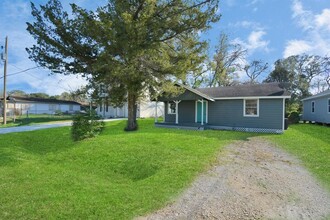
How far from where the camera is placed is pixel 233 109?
15.9 metres

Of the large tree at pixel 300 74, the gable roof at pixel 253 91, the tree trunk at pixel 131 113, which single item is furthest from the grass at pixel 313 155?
the large tree at pixel 300 74

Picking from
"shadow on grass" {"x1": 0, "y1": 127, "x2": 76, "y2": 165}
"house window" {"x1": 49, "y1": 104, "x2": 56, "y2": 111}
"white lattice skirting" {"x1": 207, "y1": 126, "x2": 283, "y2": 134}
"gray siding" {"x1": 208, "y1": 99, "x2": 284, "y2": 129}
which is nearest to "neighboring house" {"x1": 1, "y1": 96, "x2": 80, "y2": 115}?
"house window" {"x1": 49, "y1": 104, "x2": 56, "y2": 111}

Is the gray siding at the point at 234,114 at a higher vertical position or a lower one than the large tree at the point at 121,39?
lower

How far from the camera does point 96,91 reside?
13.8 meters

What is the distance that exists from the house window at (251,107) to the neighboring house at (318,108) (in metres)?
7.77

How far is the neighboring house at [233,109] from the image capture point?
14281 millimetres

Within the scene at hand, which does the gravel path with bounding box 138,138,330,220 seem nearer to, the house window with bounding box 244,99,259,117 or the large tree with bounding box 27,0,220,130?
the large tree with bounding box 27,0,220,130

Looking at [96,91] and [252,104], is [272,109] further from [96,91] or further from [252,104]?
[96,91]

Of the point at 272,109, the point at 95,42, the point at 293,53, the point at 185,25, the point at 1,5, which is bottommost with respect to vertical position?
the point at 272,109

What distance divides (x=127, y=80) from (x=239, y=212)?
966cm

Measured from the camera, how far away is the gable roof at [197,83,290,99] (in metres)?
14.4

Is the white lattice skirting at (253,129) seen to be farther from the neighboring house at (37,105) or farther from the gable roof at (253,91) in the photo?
the neighboring house at (37,105)

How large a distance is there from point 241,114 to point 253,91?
1.90 meters

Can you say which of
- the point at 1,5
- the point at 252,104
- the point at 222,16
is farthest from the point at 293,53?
the point at 1,5
